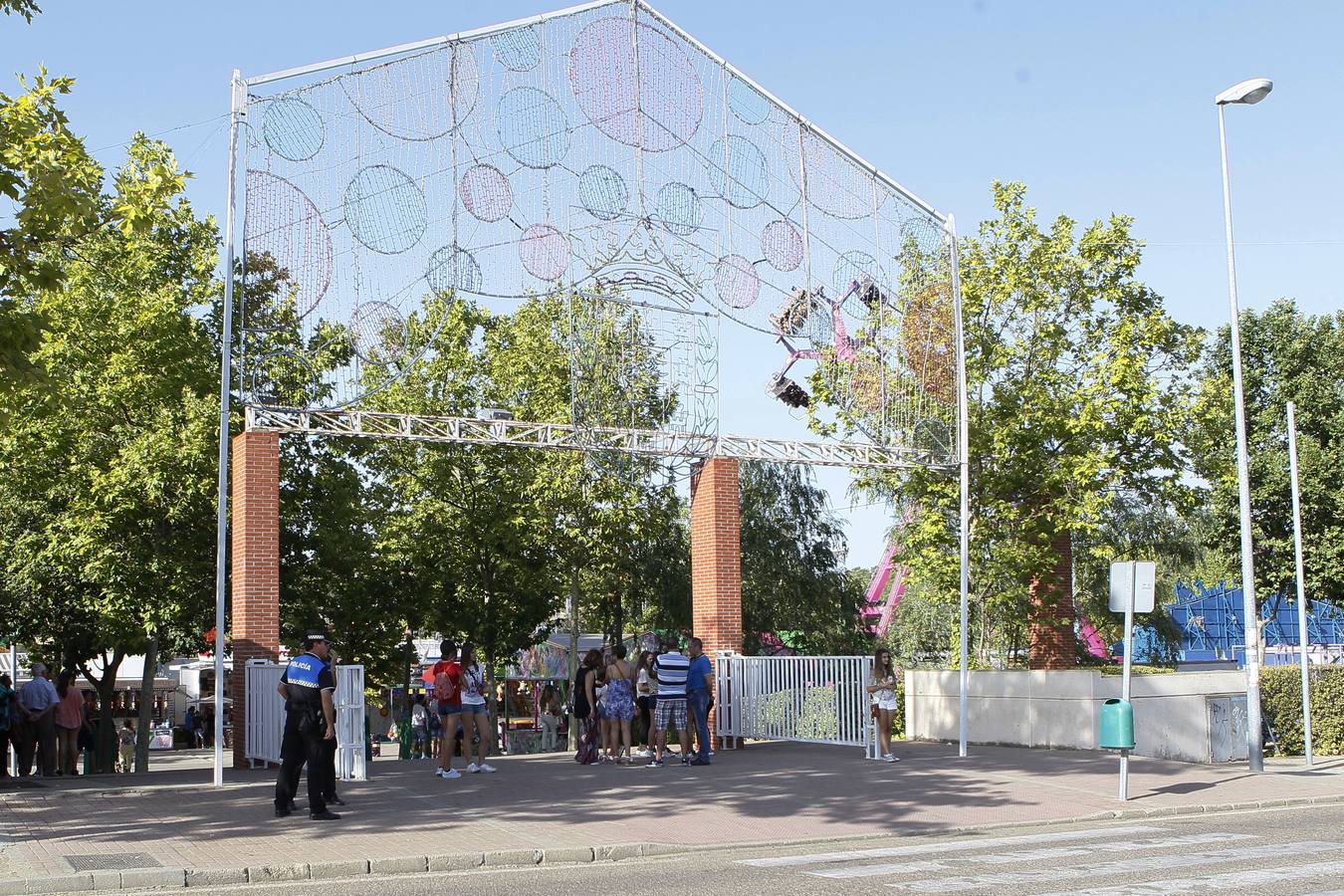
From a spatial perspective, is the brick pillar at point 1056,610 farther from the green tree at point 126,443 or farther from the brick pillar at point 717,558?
the green tree at point 126,443

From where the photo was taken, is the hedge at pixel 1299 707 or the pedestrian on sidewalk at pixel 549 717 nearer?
the hedge at pixel 1299 707

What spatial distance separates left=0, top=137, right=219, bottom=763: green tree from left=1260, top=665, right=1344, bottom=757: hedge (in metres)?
19.3

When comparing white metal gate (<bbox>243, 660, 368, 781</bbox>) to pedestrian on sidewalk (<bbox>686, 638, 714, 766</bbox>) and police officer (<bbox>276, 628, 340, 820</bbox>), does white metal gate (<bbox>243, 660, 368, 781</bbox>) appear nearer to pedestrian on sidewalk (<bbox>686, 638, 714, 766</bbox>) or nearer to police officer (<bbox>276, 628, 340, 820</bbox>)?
police officer (<bbox>276, 628, 340, 820</bbox>)

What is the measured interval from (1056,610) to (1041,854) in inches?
659

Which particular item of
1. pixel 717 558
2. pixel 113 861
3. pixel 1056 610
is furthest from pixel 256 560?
pixel 1056 610

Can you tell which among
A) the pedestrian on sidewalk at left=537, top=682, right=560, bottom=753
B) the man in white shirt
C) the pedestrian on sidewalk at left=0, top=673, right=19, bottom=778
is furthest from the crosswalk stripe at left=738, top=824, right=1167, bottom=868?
the pedestrian on sidewalk at left=537, top=682, right=560, bottom=753

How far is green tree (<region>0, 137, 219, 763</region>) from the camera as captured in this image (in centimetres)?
2719

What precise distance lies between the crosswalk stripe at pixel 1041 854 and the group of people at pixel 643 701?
737 centimetres

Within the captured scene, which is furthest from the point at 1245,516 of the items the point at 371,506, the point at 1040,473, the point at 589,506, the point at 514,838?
the point at 371,506

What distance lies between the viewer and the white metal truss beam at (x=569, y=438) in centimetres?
1938

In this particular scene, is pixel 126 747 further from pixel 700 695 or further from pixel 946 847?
pixel 946 847

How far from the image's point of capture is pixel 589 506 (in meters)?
Answer: 36.1

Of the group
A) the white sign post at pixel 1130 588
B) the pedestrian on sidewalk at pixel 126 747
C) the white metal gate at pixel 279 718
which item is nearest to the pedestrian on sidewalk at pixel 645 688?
the white metal gate at pixel 279 718

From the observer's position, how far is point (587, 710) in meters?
19.6
